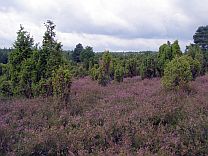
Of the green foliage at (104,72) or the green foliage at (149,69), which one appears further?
the green foliage at (149,69)

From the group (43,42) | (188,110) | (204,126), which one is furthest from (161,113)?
(43,42)

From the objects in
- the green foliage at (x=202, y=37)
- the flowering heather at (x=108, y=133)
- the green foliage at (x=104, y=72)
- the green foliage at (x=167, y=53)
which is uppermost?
the green foliage at (x=202, y=37)

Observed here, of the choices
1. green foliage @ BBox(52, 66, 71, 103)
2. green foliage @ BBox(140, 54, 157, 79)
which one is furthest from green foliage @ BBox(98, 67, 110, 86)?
green foliage @ BBox(52, 66, 71, 103)

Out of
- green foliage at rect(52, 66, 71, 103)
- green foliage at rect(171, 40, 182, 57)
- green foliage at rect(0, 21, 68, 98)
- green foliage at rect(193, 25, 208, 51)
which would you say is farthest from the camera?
green foliage at rect(193, 25, 208, 51)

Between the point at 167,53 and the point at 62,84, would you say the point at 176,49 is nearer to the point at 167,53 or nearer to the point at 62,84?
the point at 167,53

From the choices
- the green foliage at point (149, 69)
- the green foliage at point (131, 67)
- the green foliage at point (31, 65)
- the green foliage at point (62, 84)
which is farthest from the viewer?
the green foliage at point (131, 67)

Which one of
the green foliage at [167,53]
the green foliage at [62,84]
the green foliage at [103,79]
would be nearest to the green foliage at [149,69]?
the green foliage at [167,53]

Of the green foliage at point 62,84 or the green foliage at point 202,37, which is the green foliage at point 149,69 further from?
the green foliage at point 202,37

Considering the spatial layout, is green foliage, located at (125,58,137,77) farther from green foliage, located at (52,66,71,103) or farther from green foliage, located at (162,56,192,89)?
green foliage, located at (52,66,71,103)

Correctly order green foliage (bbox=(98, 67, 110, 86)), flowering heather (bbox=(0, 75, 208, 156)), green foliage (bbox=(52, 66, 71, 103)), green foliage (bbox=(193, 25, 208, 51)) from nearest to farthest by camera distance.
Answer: flowering heather (bbox=(0, 75, 208, 156)), green foliage (bbox=(52, 66, 71, 103)), green foliage (bbox=(98, 67, 110, 86)), green foliage (bbox=(193, 25, 208, 51))

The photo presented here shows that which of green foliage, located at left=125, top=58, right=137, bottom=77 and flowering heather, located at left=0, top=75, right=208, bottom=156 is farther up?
green foliage, located at left=125, top=58, right=137, bottom=77

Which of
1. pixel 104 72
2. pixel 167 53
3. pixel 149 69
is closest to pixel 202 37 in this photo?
pixel 149 69

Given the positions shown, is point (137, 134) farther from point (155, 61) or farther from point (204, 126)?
point (155, 61)

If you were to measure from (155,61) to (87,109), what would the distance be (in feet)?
57.4
